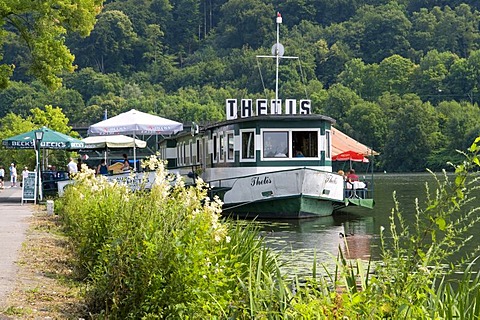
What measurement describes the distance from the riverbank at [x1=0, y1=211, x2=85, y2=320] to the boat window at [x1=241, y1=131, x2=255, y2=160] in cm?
1227

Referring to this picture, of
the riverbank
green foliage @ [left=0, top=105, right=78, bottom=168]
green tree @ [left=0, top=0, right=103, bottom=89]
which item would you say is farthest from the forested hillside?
the riverbank

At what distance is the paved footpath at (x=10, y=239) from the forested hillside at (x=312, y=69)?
7678 cm

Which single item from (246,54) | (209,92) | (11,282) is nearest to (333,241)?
(11,282)

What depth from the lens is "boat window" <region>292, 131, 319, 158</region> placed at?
2695 cm

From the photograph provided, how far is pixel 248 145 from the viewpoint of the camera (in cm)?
2730

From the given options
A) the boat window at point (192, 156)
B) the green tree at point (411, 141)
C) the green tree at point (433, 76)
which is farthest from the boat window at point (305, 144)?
the green tree at point (433, 76)

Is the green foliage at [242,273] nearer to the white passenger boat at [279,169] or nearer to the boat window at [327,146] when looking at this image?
the white passenger boat at [279,169]

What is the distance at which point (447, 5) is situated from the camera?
167500 millimetres

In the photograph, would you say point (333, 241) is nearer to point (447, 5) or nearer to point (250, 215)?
point (250, 215)

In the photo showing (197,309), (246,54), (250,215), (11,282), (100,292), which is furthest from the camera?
(246,54)

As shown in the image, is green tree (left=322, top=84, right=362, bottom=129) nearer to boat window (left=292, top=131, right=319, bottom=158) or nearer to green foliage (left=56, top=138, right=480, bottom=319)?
boat window (left=292, top=131, right=319, bottom=158)

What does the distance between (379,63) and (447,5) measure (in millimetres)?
22511

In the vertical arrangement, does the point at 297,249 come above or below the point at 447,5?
below

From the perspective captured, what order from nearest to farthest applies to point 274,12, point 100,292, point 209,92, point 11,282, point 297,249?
point 100,292 < point 11,282 < point 297,249 < point 209,92 < point 274,12
